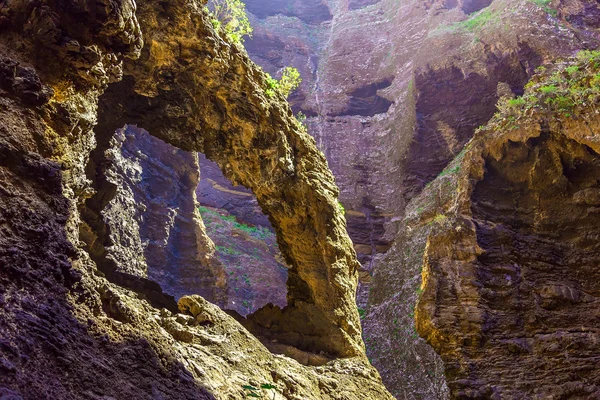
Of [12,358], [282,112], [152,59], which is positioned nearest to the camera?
[12,358]

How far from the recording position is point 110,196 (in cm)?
1207

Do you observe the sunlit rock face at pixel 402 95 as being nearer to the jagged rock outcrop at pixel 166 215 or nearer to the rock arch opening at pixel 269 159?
the rock arch opening at pixel 269 159

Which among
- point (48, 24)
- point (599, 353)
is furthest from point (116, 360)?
point (599, 353)

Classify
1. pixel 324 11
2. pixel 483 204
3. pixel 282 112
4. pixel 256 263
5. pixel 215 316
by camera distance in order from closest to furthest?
pixel 215 316, pixel 282 112, pixel 483 204, pixel 256 263, pixel 324 11

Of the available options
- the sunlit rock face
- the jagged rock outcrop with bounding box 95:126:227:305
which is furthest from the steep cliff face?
the sunlit rock face

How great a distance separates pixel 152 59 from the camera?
343 inches

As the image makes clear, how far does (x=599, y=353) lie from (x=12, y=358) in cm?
1209

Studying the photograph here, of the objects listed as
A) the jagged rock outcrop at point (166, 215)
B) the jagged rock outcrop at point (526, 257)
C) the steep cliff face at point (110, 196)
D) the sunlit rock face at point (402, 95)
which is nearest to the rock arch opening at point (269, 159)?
the steep cliff face at point (110, 196)

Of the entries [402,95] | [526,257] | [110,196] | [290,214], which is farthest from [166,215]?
[402,95]

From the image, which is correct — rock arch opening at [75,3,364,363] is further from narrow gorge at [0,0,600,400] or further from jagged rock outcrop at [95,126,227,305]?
jagged rock outcrop at [95,126,227,305]

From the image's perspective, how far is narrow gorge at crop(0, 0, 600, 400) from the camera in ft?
13.5

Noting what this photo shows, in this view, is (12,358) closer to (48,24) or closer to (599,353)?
(48,24)

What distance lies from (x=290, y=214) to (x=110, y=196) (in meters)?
5.03

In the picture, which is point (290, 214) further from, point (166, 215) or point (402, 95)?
point (402, 95)
